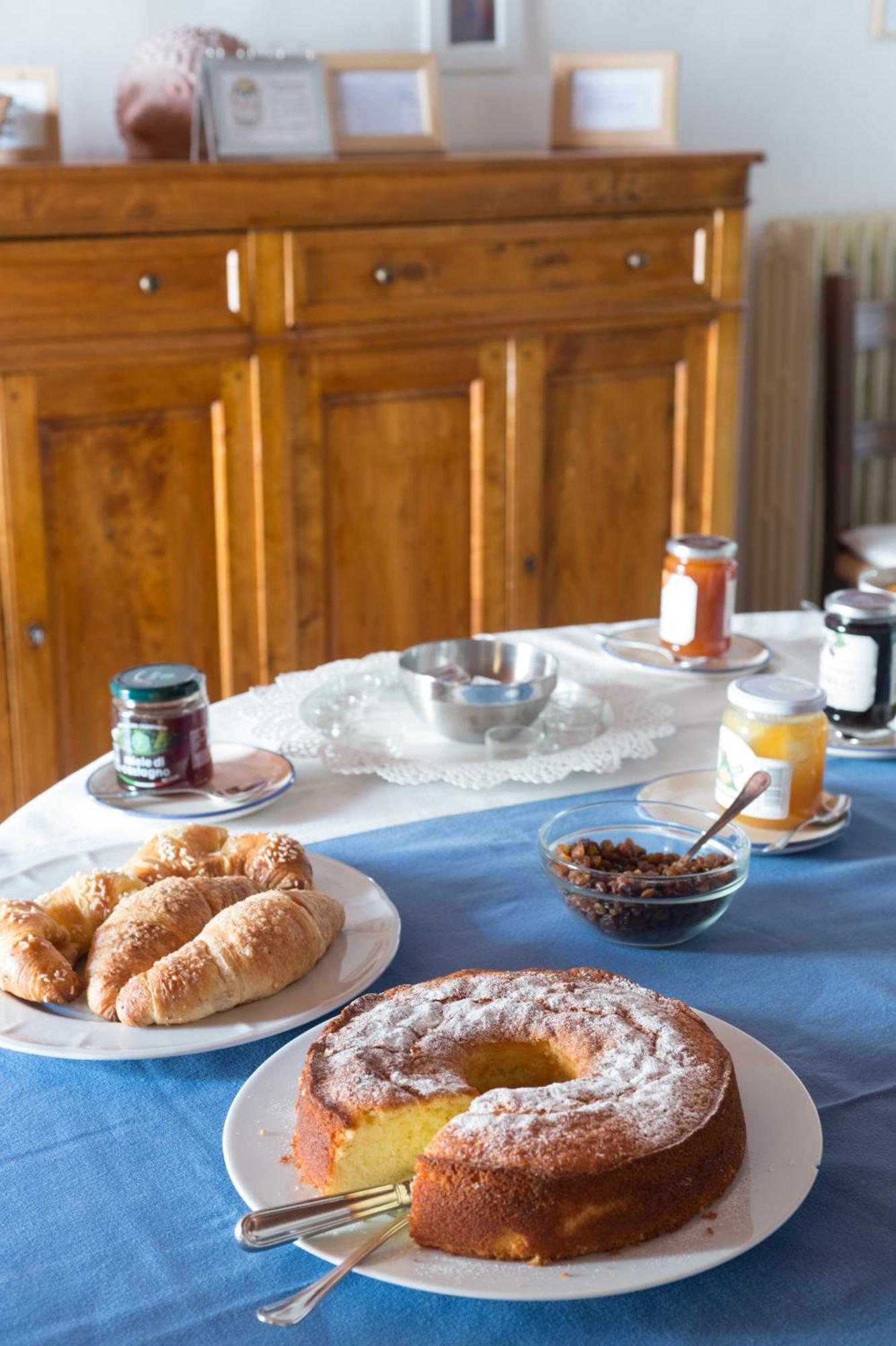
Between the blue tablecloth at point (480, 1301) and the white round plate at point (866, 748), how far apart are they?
0.80ft

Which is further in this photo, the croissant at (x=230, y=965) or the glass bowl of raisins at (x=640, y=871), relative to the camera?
the glass bowl of raisins at (x=640, y=871)

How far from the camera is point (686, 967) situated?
1.04 m

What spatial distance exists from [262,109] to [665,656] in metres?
1.42

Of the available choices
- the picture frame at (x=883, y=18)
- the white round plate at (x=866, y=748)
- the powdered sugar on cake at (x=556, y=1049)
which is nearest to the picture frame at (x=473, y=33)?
the picture frame at (x=883, y=18)

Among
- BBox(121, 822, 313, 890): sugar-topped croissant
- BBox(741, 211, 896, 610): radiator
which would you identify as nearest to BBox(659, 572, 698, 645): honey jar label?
BBox(121, 822, 313, 890): sugar-topped croissant

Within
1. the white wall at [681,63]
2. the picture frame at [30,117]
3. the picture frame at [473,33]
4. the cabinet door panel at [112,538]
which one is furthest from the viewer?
the picture frame at [473,33]

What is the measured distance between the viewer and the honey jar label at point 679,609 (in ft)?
5.53

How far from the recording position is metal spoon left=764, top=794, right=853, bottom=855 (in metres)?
1.23

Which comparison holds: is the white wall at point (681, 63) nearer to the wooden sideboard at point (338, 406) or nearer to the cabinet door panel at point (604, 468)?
the wooden sideboard at point (338, 406)

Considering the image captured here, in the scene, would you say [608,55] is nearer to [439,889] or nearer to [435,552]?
[435,552]

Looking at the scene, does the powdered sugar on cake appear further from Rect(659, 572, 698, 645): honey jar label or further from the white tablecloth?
Rect(659, 572, 698, 645): honey jar label

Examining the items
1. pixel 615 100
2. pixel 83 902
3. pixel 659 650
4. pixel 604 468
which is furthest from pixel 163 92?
pixel 83 902

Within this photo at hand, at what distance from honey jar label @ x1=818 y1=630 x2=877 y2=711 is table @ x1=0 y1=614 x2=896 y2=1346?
0.11 meters

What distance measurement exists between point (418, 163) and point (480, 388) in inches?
17.1
